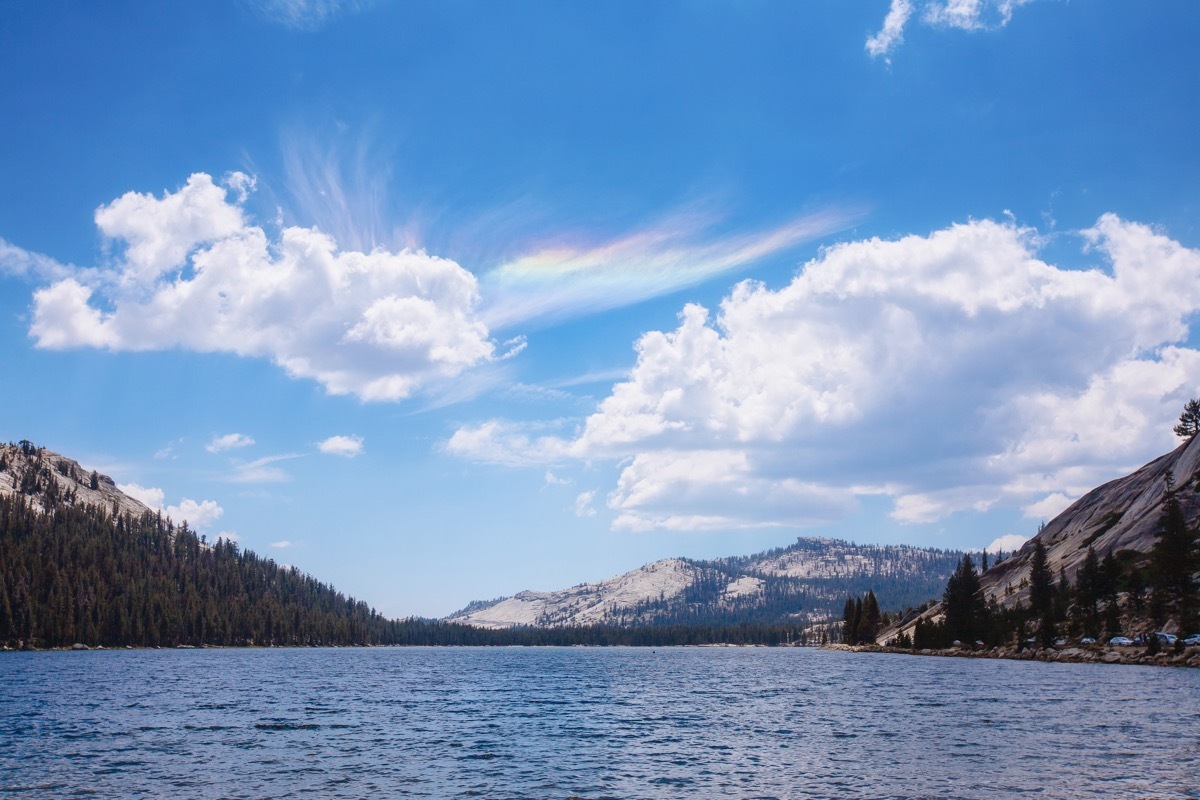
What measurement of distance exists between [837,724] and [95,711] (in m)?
64.9

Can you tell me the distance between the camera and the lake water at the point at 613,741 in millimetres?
38125

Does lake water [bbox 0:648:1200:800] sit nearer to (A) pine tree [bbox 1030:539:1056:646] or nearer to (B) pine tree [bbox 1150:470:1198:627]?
(B) pine tree [bbox 1150:470:1198:627]

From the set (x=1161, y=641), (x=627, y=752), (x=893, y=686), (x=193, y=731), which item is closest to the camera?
(x=627, y=752)

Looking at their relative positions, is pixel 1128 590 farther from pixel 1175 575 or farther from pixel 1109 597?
pixel 1175 575

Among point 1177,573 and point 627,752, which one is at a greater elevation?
point 1177,573

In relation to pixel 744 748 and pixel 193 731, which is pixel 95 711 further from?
pixel 744 748

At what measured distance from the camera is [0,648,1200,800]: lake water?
38.1 m

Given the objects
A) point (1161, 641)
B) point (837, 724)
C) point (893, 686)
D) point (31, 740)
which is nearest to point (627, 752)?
point (837, 724)

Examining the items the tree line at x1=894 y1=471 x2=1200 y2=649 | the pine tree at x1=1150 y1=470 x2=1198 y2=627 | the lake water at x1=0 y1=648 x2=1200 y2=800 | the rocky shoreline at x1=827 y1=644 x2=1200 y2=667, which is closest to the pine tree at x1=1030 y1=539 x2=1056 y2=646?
the tree line at x1=894 y1=471 x2=1200 y2=649

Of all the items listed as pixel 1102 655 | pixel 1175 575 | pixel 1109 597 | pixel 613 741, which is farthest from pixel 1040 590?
pixel 613 741

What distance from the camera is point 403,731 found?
197 feet

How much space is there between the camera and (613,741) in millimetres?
55031

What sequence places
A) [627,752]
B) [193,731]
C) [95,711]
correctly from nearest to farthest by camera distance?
[627,752] < [193,731] < [95,711]

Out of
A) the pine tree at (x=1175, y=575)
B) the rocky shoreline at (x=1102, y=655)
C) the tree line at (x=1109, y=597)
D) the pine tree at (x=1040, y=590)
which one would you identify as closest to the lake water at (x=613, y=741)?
the rocky shoreline at (x=1102, y=655)
